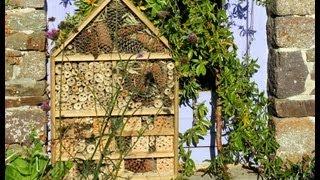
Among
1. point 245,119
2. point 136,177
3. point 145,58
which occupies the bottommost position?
point 136,177

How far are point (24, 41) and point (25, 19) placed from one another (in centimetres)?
16

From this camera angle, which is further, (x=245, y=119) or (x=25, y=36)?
(x=245, y=119)

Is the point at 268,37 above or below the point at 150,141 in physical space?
above

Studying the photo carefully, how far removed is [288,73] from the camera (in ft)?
17.7

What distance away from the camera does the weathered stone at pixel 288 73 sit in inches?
212

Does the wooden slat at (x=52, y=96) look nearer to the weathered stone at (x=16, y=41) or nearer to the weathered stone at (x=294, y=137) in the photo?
the weathered stone at (x=16, y=41)

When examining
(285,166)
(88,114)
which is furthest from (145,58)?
(285,166)

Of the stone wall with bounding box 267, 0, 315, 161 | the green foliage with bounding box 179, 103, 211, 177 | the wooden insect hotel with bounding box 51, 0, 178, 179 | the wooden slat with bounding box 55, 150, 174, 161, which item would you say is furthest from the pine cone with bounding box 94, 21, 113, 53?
the stone wall with bounding box 267, 0, 315, 161

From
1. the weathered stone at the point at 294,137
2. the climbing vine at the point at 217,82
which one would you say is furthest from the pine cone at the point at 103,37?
the weathered stone at the point at 294,137

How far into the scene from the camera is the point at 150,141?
539 cm

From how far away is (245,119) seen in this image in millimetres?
5520

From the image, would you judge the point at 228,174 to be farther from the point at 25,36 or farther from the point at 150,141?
the point at 25,36

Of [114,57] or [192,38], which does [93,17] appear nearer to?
[114,57]

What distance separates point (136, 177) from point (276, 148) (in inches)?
43.6
